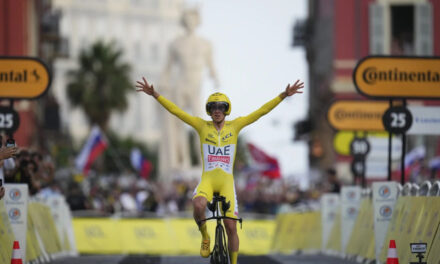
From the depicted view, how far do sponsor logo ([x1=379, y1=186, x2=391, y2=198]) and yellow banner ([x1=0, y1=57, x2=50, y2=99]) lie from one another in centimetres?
528

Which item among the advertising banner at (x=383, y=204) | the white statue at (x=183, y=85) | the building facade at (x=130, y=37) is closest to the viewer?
the advertising banner at (x=383, y=204)

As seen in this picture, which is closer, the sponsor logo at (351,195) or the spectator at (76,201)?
the sponsor logo at (351,195)

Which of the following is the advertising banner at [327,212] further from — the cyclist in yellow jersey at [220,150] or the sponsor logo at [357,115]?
the cyclist in yellow jersey at [220,150]

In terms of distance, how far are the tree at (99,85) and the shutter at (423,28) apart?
3041 centimetres

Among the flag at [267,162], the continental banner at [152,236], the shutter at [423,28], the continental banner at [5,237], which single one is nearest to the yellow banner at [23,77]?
the continental banner at [5,237]

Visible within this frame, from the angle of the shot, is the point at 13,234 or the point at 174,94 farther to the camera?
the point at 174,94

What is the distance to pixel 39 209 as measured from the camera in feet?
59.7

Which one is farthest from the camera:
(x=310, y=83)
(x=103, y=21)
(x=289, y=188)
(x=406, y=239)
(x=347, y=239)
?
(x=103, y=21)

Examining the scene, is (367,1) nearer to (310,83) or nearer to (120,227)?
(120,227)

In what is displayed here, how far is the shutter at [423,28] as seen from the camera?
45.3 metres

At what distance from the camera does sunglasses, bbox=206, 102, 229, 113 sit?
39.6 ft

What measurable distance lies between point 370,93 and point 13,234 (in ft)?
20.8

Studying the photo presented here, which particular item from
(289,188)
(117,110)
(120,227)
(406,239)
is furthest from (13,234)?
(117,110)

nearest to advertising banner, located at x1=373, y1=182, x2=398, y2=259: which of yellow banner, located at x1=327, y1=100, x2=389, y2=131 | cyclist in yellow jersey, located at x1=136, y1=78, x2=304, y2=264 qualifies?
cyclist in yellow jersey, located at x1=136, y1=78, x2=304, y2=264
